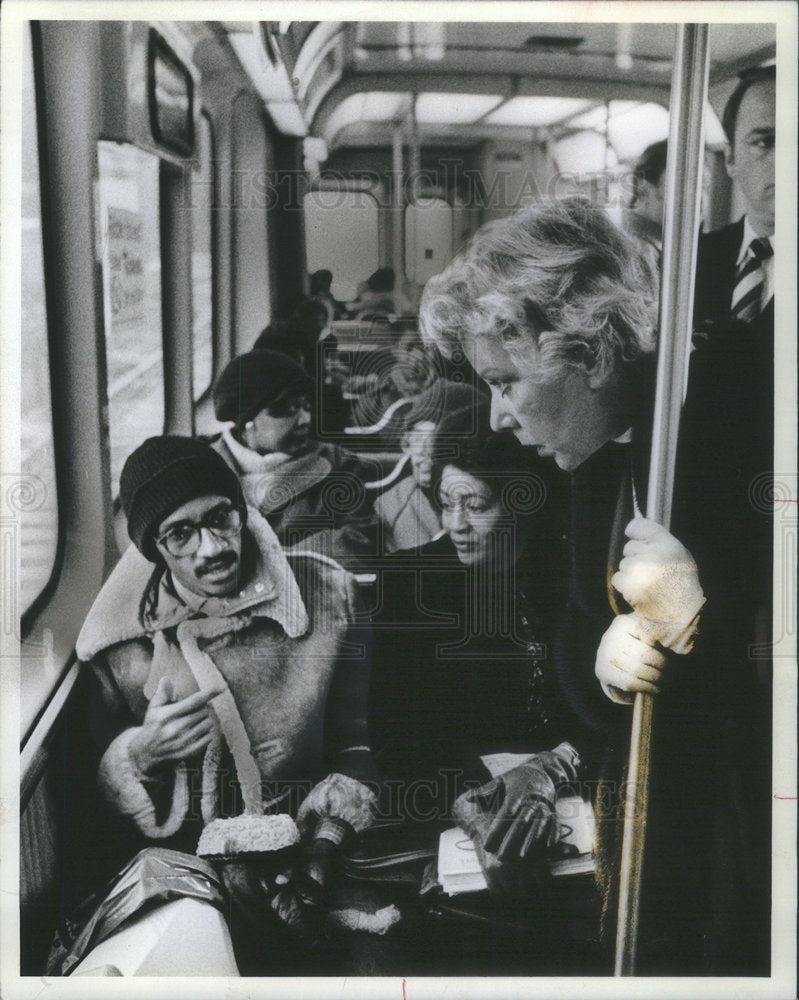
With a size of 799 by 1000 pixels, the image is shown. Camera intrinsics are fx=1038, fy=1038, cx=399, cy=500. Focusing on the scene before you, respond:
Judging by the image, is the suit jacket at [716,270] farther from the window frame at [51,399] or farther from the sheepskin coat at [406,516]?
the window frame at [51,399]

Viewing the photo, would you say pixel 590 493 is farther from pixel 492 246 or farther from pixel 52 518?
pixel 52 518

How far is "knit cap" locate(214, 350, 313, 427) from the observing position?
2549 mm

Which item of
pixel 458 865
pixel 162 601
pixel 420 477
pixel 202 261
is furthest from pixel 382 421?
pixel 458 865

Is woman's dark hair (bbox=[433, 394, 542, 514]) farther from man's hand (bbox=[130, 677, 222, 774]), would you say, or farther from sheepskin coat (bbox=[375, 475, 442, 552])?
man's hand (bbox=[130, 677, 222, 774])

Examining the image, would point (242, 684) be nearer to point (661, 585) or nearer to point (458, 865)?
point (458, 865)

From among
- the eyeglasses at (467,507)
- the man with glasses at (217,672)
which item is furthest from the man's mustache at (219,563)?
the eyeglasses at (467,507)

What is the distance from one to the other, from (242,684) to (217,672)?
68mm

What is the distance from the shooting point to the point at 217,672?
2559 mm

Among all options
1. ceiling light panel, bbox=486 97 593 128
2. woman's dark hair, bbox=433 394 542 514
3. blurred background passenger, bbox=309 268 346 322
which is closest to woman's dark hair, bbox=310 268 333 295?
blurred background passenger, bbox=309 268 346 322

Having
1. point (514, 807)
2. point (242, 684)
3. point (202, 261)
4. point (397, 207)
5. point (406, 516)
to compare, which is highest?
point (397, 207)

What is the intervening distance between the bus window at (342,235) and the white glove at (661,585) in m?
0.95

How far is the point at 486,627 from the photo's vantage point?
256 cm

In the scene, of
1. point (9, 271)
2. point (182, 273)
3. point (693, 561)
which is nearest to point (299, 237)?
point (182, 273)

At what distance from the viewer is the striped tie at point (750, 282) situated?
8.45ft
